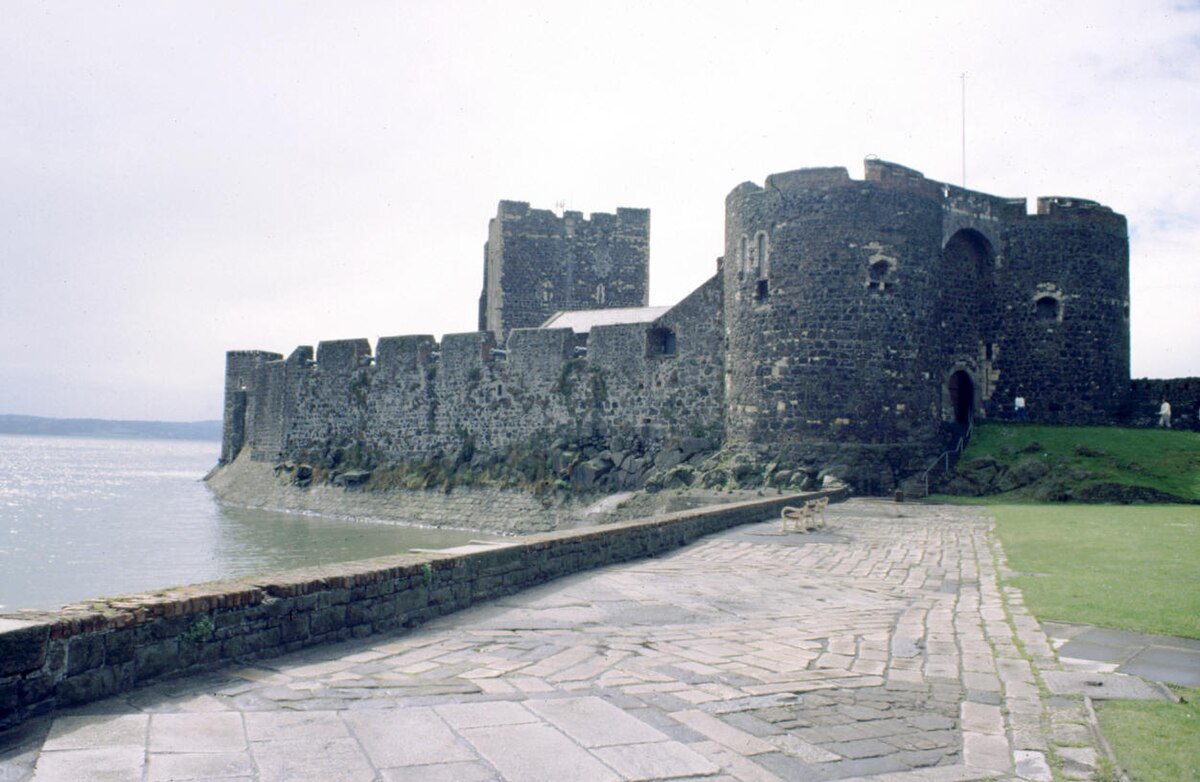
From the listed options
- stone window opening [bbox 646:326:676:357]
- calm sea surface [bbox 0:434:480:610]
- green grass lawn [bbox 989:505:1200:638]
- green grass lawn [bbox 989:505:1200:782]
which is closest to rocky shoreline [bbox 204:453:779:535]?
calm sea surface [bbox 0:434:480:610]

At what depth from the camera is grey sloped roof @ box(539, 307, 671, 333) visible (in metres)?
29.7

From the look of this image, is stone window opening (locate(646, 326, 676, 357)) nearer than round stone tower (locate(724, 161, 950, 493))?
No

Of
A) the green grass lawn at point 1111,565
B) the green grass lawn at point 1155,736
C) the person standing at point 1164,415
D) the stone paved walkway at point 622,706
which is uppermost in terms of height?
the person standing at point 1164,415

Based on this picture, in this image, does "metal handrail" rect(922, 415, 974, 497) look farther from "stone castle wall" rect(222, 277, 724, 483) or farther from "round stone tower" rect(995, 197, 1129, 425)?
"stone castle wall" rect(222, 277, 724, 483)

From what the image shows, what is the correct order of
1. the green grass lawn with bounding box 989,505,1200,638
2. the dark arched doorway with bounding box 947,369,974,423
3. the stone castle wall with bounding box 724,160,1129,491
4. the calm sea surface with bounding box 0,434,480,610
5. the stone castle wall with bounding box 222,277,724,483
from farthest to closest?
the dark arched doorway with bounding box 947,369,974,423
the stone castle wall with bounding box 222,277,724,483
the stone castle wall with bounding box 724,160,1129,491
the calm sea surface with bounding box 0,434,480,610
the green grass lawn with bounding box 989,505,1200,638

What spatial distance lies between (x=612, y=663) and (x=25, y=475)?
68.1 meters

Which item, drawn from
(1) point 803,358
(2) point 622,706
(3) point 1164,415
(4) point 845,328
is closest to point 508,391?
(1) point 803,358

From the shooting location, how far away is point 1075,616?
24.5ft

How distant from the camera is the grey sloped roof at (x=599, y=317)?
29.7m

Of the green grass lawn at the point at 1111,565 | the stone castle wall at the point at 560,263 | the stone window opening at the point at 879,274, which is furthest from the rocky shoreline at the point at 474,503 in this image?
the stone castle wall at the point at 560,263

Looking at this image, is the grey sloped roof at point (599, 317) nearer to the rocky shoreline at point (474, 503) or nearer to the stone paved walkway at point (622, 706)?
the rocky shoreline at point (474, 503)

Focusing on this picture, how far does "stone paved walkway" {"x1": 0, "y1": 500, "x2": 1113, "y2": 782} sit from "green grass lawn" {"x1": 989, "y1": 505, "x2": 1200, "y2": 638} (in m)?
0.61

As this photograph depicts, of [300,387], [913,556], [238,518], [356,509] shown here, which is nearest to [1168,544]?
[913,556]

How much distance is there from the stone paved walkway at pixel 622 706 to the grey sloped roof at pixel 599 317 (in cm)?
2147
